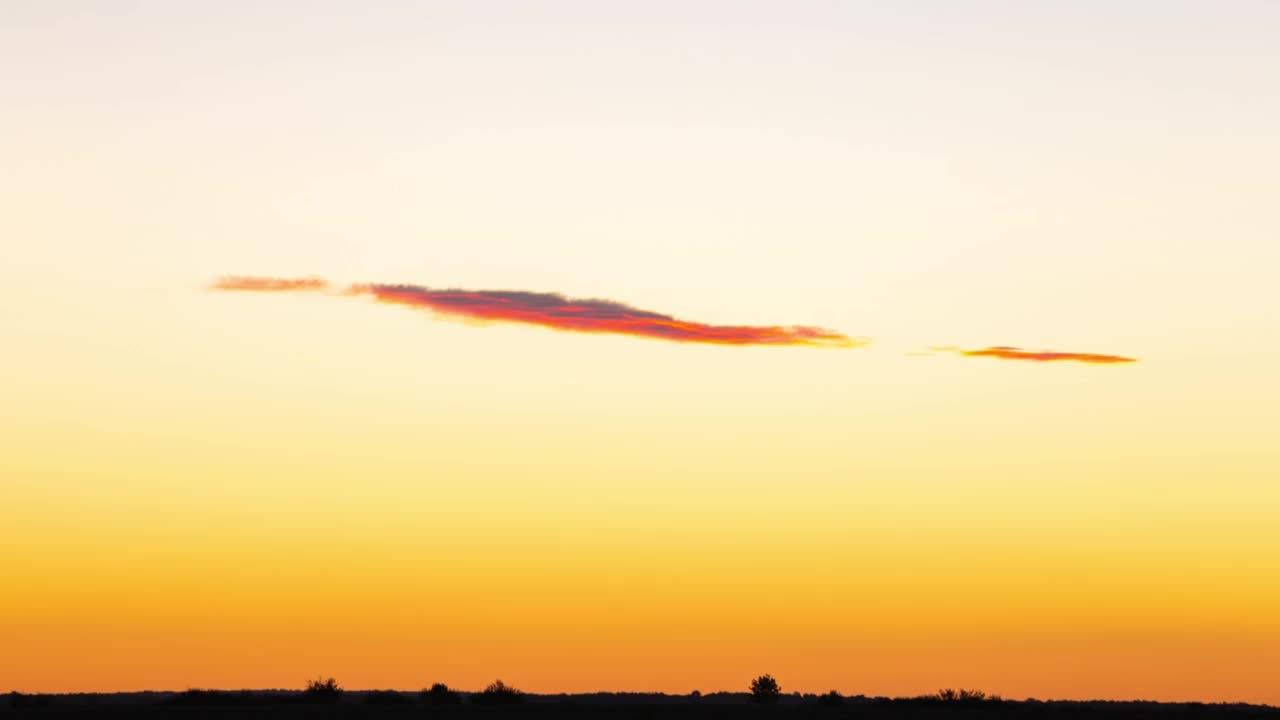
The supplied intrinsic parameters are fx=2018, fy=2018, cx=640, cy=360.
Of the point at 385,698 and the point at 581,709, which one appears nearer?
the point at 581,709

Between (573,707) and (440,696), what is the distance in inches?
516

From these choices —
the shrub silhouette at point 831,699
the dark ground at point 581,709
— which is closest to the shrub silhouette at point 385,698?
the dark ground at point 581,709

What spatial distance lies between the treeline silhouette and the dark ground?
45mm

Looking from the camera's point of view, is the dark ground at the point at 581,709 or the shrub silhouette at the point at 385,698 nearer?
the dark ground at the point at 581,709

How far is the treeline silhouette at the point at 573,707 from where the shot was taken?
87.6 metres

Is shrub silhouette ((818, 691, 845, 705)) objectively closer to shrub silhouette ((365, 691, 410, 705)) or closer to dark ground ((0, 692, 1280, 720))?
dark ground ((0, 692, 1280, 720))

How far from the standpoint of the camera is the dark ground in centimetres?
8638

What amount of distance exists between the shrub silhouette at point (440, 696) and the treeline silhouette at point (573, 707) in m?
0.05

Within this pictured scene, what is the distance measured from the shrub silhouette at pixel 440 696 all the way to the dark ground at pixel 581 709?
525 mm

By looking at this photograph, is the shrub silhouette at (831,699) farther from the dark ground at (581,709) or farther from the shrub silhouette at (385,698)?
the shrub silhouette at (385,698)

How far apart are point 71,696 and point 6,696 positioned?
4.77 meters

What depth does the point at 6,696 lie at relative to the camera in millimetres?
114938

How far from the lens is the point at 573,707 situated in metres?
91.4

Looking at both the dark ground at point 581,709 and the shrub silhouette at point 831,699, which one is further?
the shrub silhouette at point 831,699
